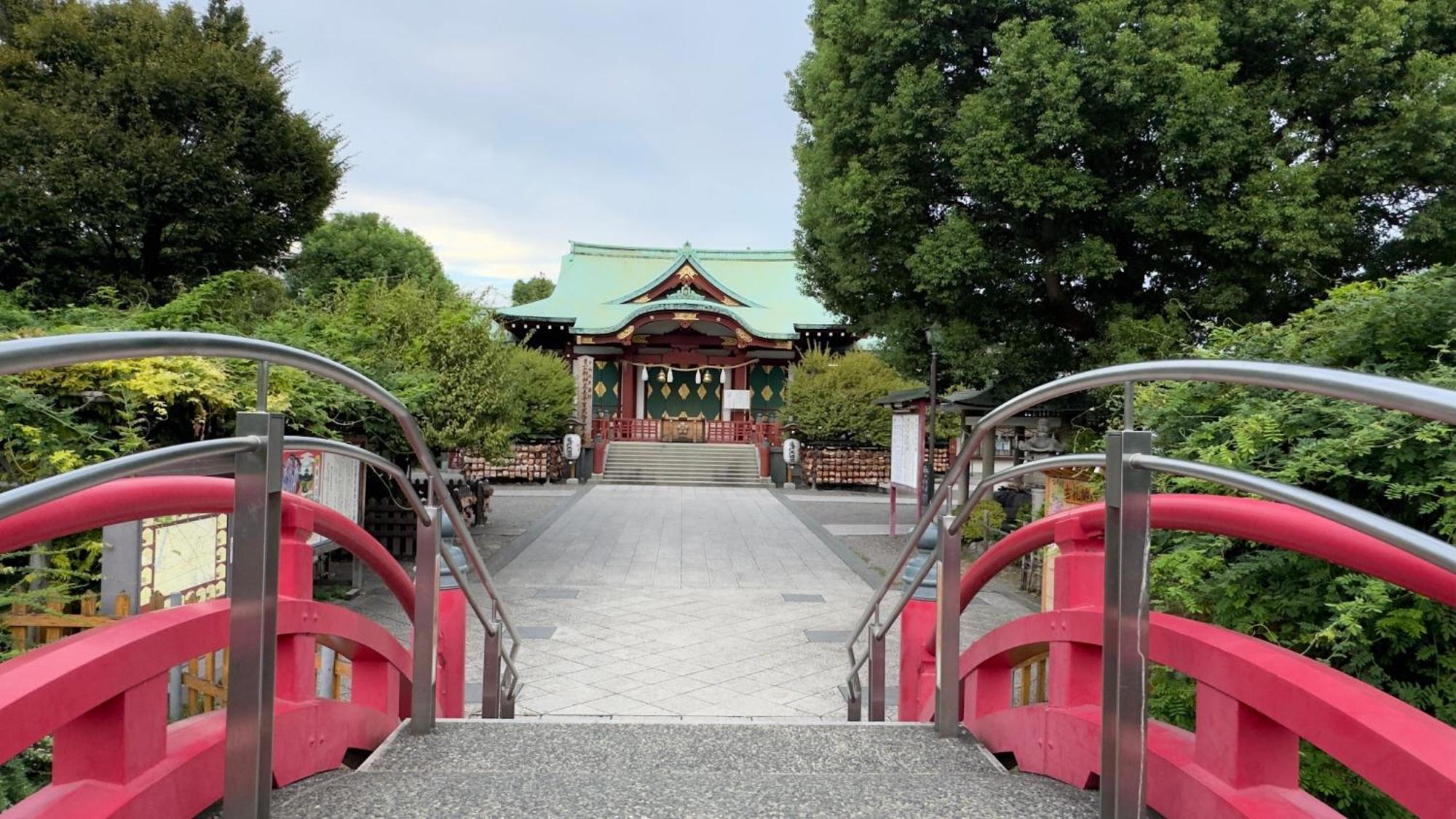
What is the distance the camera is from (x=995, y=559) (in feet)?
9.20

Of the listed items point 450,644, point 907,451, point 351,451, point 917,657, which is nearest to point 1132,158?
point 907,451

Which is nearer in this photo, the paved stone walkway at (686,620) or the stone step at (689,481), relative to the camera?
the paved stone walkway at (686,620)

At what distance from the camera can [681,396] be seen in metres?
26.5

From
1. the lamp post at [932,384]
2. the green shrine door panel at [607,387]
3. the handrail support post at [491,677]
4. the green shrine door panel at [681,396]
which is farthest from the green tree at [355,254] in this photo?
the handrail support post at [491,677]

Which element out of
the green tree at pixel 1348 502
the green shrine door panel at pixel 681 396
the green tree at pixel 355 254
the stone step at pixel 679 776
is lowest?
the stone step at pixel 679 776

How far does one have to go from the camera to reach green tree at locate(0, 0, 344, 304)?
9203mm

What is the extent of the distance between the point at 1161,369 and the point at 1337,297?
2130mm

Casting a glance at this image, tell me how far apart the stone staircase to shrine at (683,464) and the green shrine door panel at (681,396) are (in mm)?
3306

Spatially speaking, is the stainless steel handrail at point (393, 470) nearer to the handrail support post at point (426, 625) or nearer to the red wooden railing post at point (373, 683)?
the handrail support post at point (426, 625)

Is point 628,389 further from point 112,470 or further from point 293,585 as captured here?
point 112,470

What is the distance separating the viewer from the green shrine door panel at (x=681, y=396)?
86.2ft

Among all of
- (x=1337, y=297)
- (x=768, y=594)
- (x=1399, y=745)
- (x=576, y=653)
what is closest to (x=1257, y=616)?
(x=1399, y=745)

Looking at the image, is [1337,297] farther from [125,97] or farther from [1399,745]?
[125,97]

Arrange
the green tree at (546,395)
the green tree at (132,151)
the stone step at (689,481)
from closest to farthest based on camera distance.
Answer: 1. the green tree at (132,151)
2. the green tree at (546,395)
3. the stone step at (689,481)
